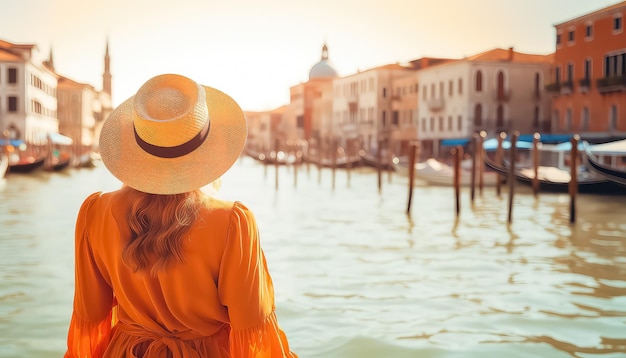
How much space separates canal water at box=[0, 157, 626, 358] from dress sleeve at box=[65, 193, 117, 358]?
124 inches

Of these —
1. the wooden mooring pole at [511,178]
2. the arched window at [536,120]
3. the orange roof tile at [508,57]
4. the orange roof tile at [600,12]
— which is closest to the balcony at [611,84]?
the orange roof tile at [600,12]

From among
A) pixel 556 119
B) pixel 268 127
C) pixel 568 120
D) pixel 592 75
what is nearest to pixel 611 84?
pixel 592 75

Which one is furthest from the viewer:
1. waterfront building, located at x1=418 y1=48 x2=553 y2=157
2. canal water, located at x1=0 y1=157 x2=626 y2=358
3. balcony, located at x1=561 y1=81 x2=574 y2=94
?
waterfront building, located at x1=418 y1=48 x2=553 y2=157

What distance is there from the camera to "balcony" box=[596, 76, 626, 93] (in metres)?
29.2

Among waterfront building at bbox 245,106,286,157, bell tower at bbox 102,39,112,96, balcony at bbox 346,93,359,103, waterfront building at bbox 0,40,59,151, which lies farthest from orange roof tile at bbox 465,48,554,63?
bell tower at bbox 102,39,112,96

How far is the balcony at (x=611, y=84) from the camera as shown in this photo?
29.2 m

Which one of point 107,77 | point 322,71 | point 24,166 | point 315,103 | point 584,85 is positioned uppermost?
point 107,77

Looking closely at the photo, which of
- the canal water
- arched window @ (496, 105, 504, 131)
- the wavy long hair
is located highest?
arched window @ (496, 105, 504, 131)

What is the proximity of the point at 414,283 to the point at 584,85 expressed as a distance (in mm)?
26272

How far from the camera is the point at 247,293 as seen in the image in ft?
5.98

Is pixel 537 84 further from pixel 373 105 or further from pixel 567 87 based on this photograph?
pixel 373 105

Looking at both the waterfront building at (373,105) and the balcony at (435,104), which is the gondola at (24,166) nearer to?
the balcony at (435,104)

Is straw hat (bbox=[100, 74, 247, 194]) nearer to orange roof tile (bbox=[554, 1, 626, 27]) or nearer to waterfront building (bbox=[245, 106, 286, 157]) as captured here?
orange roof tile (bbox=[554, 1, 626, 27])

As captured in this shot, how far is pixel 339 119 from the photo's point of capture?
62.3 m
